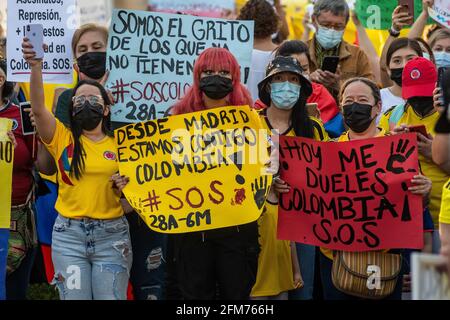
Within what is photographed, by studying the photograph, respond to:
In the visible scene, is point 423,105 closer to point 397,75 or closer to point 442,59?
point 397,75

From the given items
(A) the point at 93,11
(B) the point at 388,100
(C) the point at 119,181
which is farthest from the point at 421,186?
(A) the point at 93,11

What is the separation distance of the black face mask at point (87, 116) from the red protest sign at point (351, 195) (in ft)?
3.97

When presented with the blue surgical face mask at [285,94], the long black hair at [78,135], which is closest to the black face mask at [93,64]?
the long black hair at [78,135]

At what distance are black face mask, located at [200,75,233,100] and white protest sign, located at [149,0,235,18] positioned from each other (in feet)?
12.6

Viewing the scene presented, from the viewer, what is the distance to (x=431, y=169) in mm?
7852

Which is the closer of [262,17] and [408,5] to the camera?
[408,5]

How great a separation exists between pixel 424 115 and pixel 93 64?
245cm

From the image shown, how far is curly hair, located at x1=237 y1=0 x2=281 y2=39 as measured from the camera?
970cm

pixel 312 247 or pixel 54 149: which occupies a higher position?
pixel 54 149

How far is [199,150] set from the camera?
7652mm

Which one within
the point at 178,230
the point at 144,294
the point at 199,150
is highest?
the point at 199,150
